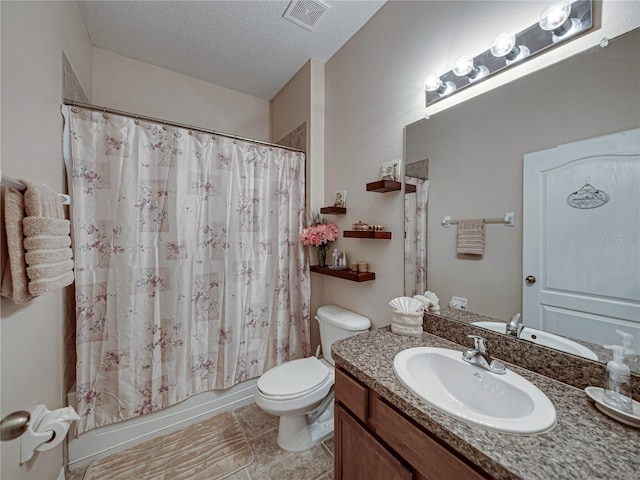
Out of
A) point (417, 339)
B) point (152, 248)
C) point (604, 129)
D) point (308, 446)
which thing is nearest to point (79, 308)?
point (152, 248)

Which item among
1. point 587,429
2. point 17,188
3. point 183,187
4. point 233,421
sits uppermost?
point 183,187

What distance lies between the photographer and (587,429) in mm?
635

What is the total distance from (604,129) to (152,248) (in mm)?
2143

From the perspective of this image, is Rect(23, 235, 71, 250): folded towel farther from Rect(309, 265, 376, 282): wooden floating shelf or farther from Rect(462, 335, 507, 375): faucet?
Rect(462, 335, 507, 375): faucet

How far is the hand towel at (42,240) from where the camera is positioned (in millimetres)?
750

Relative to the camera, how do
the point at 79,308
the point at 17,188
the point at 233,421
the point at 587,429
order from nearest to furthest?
the point at 587,429 → the point at 17,188 → the point at 79,308 → the point at 233,421

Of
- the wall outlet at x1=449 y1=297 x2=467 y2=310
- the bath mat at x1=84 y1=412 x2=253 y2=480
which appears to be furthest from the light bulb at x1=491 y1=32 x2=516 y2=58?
the bath mat at x1=84 y1=412 x2=253 y2=480

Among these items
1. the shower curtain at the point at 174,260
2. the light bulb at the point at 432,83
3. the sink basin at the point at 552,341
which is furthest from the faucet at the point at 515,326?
the shower curtain at the point at 174,260

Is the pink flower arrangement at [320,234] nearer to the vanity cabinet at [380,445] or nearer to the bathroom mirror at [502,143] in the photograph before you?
the bathroom mirror at [502,143]

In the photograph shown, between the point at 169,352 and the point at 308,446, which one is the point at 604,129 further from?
the point at 169,352

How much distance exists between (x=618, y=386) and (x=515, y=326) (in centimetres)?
30

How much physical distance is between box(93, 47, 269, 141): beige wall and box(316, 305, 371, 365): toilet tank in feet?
6.52

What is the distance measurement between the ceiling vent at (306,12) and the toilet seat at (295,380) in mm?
2290

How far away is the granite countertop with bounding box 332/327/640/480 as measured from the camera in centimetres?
53
